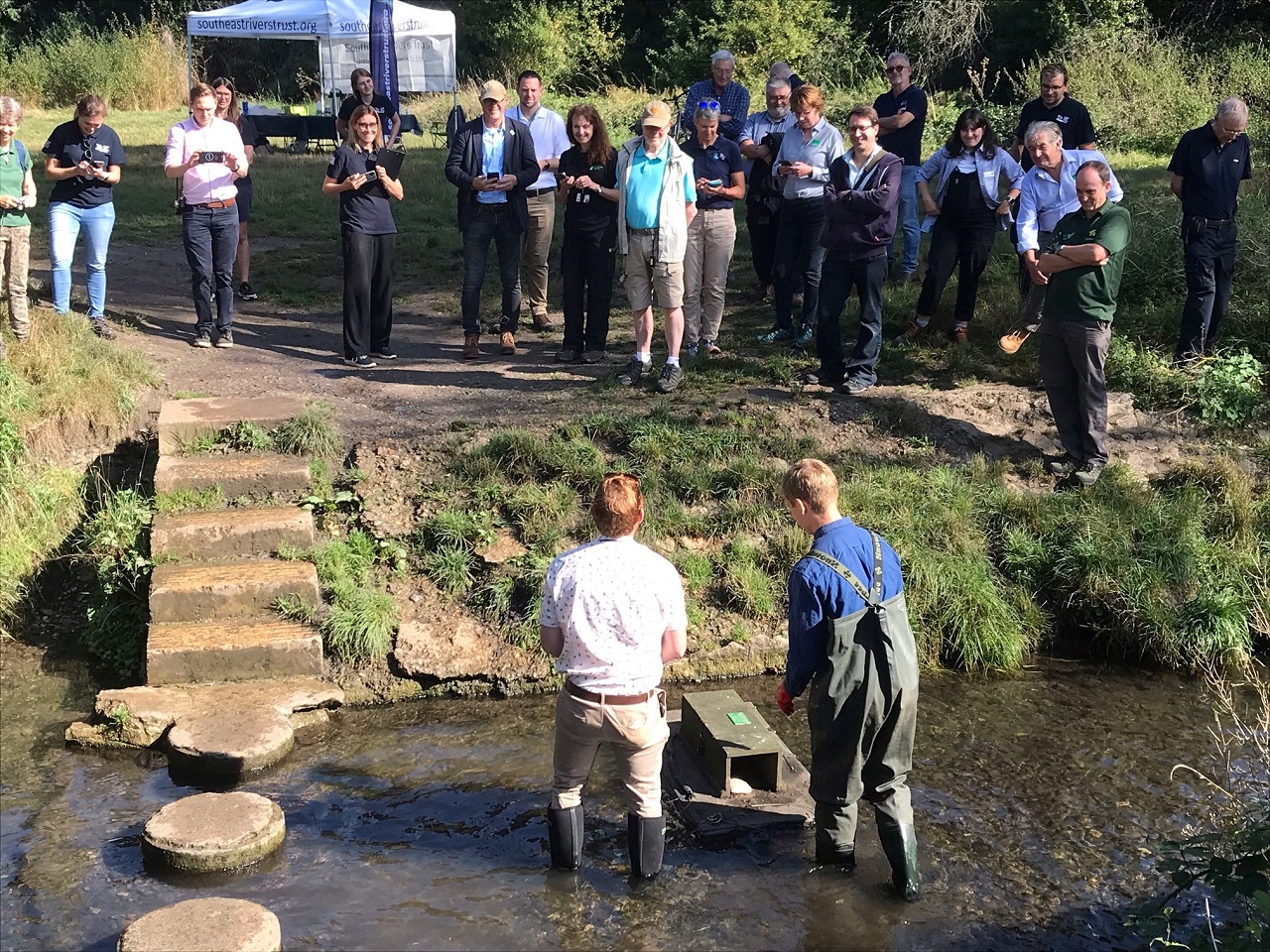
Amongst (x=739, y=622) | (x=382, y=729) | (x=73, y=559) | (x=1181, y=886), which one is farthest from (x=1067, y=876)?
(x=73, y=559)

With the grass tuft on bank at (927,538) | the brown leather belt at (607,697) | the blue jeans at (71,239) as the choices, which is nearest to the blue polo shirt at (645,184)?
the grass tuft on bank at (927,538)

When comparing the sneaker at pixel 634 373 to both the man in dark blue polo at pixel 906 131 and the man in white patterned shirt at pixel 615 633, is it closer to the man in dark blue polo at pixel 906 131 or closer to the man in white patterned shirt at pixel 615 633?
the man in dark blue polo at pixel 906 131

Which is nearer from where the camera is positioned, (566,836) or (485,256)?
(566,836)

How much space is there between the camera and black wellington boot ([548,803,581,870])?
505 centimetres

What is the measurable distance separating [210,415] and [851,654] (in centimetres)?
515

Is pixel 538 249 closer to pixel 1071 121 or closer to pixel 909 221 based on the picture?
pixel 909 221

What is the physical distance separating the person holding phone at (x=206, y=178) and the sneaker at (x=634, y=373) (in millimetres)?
3199

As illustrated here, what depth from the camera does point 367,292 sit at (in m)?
9.70

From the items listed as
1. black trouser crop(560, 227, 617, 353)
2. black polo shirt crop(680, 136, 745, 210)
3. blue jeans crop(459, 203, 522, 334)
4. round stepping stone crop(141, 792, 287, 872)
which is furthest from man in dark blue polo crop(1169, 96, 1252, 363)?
round stepping stone crop(141, 792, 287, 872)

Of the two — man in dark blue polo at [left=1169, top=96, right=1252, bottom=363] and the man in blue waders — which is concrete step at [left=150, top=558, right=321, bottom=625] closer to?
the man in blue waders

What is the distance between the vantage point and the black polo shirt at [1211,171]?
9.20 m

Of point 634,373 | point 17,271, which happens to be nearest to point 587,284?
point 634,373

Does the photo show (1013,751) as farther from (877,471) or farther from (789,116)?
(789,116)

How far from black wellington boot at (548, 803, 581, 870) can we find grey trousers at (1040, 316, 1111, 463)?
16.1 ft
